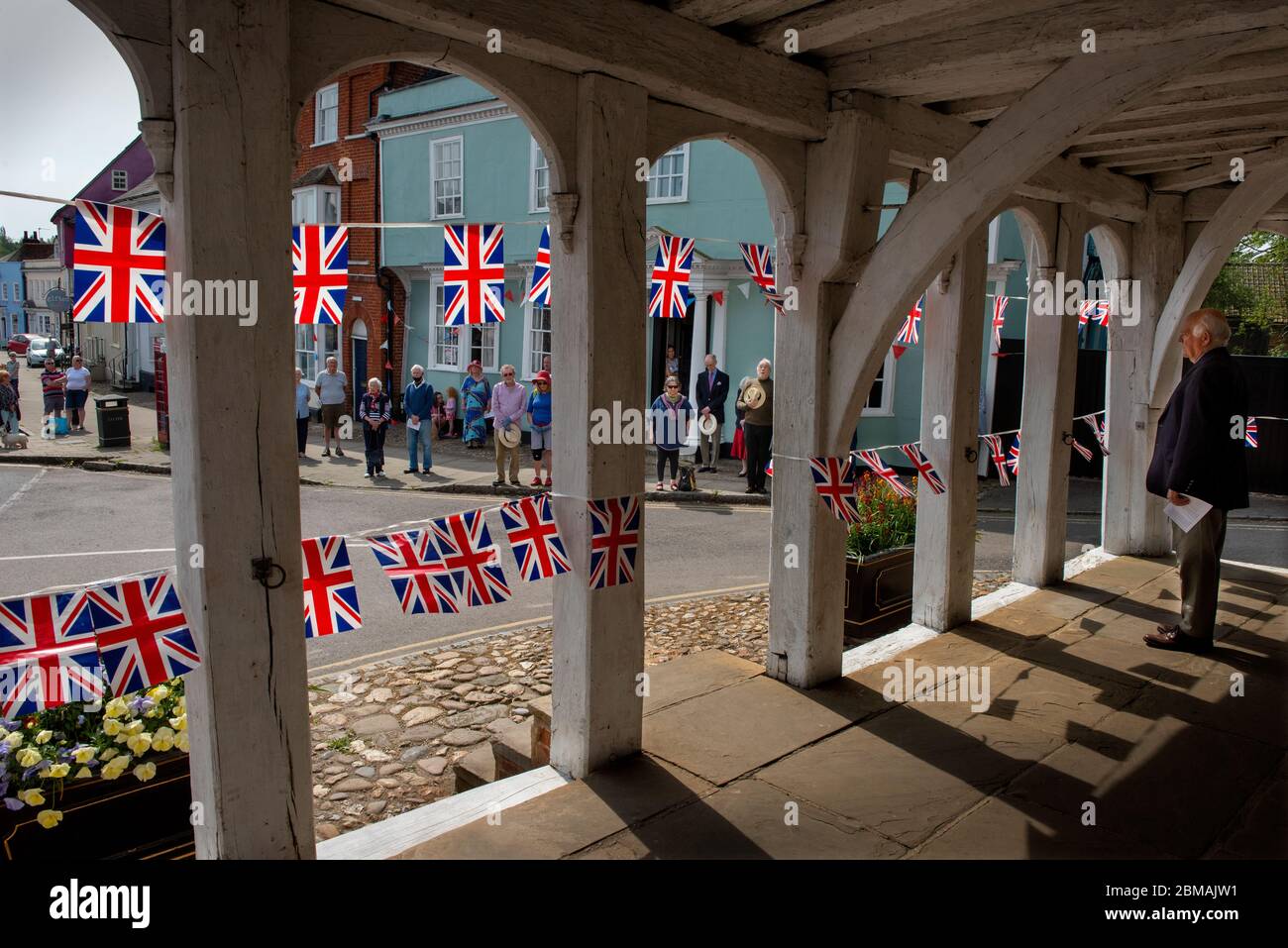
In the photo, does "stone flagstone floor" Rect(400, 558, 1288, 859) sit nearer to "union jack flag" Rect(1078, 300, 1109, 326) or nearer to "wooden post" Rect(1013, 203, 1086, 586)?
"wooden post" Rect(1013, 203, 1086, 586)

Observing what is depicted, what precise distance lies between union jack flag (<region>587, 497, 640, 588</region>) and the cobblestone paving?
1.26 meters

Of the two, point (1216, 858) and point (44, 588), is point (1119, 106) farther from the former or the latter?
point (44, 588)

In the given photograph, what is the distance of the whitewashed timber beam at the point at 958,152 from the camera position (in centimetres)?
509

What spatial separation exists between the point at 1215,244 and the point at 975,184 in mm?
4143

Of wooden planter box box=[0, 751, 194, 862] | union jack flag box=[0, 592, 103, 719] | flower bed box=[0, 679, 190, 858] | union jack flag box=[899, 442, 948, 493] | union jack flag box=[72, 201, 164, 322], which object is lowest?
wooden planter box box=[0, 751, 194, 862]

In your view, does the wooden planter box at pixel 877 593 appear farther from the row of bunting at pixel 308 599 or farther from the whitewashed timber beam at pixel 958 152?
the row of bunting at pixel 308 599

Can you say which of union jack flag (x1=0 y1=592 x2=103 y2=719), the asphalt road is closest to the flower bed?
union jack flag (x1=0 y1=592 x2=103 y2=719)

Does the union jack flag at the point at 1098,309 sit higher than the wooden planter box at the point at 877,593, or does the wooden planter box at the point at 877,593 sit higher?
the union jack flag at the point at 1098,309

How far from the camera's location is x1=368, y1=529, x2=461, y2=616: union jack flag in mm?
3828

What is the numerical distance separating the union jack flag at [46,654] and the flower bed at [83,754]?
257mm

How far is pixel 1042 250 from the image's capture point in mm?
7086

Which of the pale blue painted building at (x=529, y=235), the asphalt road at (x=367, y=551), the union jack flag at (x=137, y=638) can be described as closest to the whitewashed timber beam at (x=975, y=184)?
the union jack flag at (x=137, y=638)
